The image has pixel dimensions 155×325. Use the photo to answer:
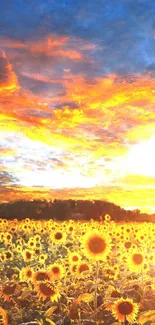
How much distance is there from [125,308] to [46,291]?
2.90ft

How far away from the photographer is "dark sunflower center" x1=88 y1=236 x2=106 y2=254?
198 inches

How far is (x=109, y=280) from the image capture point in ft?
19.8

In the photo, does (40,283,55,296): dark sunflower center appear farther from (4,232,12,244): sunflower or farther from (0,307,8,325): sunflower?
(4,232,12,244): sunflower

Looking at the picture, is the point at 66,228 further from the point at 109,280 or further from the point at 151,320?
the point at 151,320

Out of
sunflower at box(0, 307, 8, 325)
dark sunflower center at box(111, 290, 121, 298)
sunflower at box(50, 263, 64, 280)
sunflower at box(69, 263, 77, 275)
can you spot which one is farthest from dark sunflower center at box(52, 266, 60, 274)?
sunflower at box(0, 307, 8, 325)

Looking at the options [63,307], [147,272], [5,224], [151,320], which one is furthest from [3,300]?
[5,224]

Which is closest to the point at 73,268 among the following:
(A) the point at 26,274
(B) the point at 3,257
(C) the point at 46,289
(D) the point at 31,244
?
(A) the point at 26,274

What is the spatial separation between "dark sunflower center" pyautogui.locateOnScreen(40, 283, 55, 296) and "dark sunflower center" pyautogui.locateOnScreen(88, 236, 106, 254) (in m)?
0.59

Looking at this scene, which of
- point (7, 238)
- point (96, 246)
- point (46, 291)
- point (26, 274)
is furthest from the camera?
point (7, 238)

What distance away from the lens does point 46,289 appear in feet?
A: 15.9

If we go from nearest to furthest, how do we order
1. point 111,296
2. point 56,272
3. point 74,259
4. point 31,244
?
point 111,296 < point 56,272 < point 74,259 < point 31,244

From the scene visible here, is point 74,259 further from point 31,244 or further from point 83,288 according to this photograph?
point 31,244

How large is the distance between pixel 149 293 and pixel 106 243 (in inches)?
41.4

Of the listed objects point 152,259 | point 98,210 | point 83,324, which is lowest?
point 83,324
